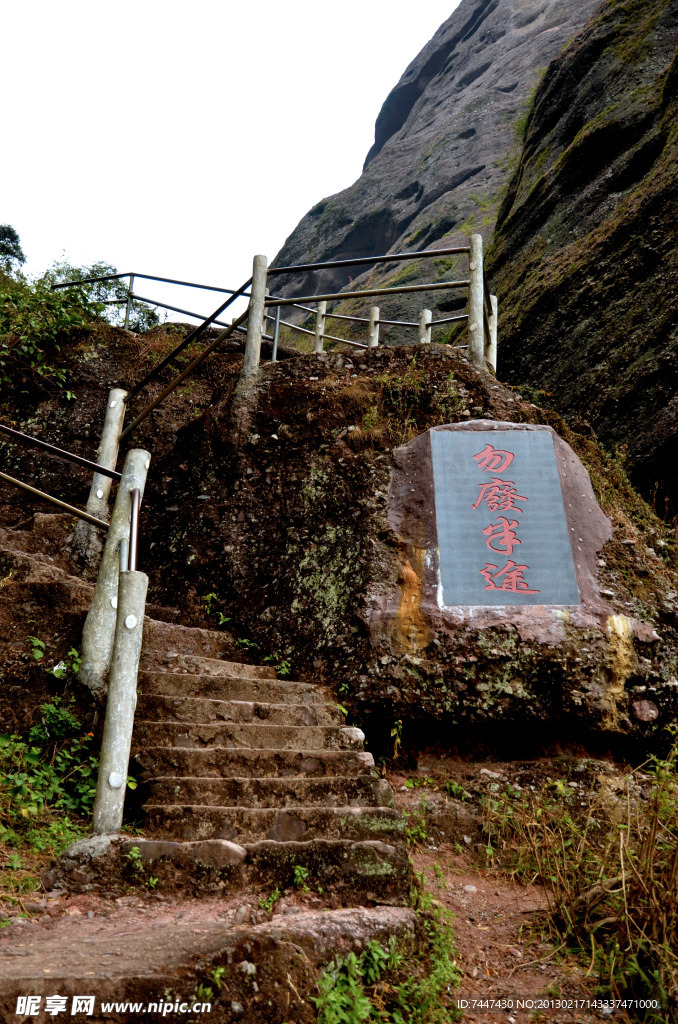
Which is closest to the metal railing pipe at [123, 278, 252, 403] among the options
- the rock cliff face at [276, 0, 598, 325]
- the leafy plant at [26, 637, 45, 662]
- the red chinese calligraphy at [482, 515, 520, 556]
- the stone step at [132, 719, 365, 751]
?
the leafy plant at [26, 637, 45, 662]

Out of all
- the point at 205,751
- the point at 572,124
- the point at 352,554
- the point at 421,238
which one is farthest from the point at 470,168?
the point at 205,751

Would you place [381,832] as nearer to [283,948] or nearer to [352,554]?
[283,948]

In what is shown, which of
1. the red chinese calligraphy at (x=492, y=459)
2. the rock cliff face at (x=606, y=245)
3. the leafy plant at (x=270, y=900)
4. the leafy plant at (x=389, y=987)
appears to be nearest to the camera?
the leafy plant at (x=389, y=987)

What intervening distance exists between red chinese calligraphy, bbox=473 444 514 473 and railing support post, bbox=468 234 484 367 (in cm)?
120

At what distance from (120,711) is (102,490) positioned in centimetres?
310

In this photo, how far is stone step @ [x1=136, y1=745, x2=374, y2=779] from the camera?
10.7ft

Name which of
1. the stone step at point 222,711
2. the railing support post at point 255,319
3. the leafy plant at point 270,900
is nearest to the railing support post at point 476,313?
the railing support post at point 255,319

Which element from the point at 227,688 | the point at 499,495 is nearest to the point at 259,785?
the point at 227,688

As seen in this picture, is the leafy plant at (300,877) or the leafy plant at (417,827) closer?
the leafy plant at (300,877)

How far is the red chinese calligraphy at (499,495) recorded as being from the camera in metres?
4.71

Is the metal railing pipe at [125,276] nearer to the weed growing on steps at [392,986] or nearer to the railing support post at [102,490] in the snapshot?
the railing support post at [102,490]

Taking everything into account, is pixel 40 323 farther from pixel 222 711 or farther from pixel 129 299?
pixel 222 711

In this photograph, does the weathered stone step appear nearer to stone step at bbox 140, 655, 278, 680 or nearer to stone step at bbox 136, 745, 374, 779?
stone step at bbox 136, 745, 374, 779

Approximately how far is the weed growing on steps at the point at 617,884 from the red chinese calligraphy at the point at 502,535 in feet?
5.23
